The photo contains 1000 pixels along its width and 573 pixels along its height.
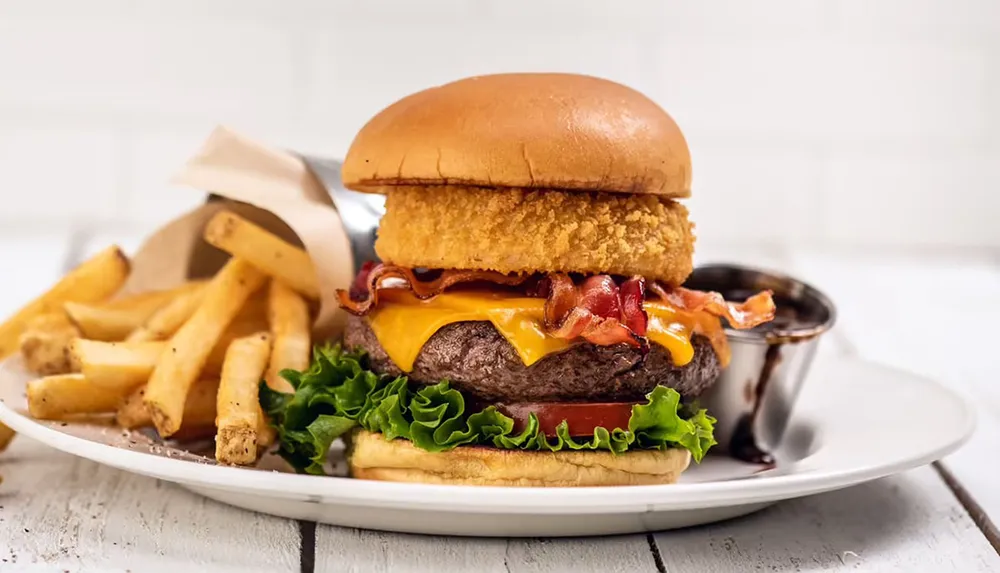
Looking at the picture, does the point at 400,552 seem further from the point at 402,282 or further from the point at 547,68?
the point at 547,68

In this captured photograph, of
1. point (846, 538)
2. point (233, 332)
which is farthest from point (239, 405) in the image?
point (846, 538)

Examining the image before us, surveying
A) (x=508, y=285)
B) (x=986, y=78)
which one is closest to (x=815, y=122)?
(x=986, y=78)

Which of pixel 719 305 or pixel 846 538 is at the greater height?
pixel 719 305

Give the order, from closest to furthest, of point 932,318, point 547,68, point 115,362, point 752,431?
point 115,362
point 752,431
point 932,318
point 547,68

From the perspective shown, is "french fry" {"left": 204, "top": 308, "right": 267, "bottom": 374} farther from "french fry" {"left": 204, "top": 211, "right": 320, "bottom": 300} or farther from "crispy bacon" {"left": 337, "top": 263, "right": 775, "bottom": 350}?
"crispy bacon" {"left": 337, "top": 263, "right": 775, "bottom": 350}

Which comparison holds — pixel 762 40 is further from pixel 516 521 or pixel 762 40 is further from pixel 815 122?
pixel 516 521

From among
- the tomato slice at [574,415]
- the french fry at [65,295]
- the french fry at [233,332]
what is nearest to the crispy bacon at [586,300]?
the tomato slice at [574,415]

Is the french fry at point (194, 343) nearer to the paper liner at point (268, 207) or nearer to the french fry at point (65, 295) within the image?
the paper liner at point (268, 207)
